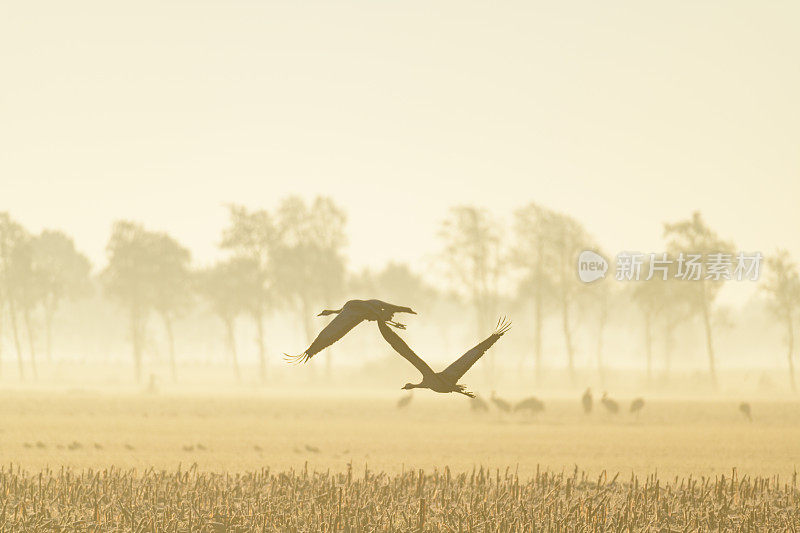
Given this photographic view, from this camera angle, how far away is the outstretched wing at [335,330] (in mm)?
7535

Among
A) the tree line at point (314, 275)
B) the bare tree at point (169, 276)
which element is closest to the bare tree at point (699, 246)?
the tree line at point (314, 275)

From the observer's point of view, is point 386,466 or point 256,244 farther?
point 256,244

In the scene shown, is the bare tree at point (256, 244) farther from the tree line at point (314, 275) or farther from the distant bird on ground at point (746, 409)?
the distant bird on ground at point (746, 409)

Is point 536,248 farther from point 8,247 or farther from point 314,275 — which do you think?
point 8,247

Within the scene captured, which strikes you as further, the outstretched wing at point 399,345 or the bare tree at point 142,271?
the bare tree at point 142,271

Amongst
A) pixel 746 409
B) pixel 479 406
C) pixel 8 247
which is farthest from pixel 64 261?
pixel 746 409

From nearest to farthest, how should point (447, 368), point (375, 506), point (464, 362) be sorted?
1. point (447, 368)
2. point (464, 362)
3. point (375, 506)

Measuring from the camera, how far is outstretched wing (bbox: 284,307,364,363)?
7535 mm

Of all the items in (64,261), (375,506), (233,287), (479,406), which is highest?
(64,261)

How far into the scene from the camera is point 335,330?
7.52 m

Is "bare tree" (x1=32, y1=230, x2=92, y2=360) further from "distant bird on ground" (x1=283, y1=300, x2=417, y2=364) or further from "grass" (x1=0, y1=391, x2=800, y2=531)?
"distant bird on ground" (x1=283, y1=300, x2=417, y2=364)

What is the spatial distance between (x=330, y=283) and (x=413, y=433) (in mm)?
50248

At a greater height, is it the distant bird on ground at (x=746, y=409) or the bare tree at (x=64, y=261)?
the bare tree at (x=64, y=261)

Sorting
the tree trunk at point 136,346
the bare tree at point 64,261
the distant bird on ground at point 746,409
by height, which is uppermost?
the bare tree at point 64,261
